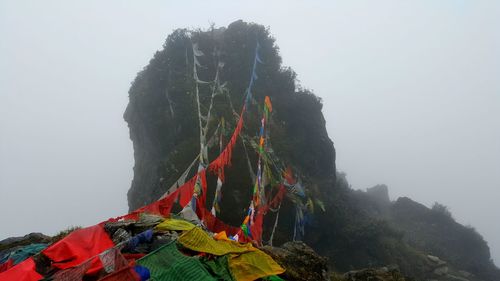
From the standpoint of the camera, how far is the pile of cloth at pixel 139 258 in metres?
6.77

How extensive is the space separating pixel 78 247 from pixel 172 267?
2.83 metres

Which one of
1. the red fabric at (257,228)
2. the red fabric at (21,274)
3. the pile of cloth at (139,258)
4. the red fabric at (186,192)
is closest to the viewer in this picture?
the red fabric at (21,274)

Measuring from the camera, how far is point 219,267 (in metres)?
7.95

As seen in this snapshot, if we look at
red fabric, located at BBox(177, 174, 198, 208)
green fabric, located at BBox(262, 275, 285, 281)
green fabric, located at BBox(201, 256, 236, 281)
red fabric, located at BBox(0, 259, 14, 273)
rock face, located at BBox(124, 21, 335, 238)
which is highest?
rock face, located at BBox(124, 21, 335, 238)

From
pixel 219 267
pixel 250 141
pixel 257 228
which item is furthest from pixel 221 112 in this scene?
pixel 219 267

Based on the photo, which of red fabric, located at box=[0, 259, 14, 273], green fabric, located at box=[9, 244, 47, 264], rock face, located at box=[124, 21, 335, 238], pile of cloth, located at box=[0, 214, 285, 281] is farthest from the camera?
rock face, located at box=[124, 21, 335, 238]

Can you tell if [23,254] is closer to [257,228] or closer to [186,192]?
[186,192]

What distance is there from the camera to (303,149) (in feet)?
94.4

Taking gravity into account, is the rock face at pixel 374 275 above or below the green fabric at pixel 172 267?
below

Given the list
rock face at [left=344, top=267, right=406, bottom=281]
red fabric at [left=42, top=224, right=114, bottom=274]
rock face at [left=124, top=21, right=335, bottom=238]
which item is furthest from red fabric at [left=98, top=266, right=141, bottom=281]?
rock face at [left=124, top=21, right=335, bottom=238]

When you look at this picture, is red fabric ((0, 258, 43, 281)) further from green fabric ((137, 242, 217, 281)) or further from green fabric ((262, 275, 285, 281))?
green fabric ((262, 275, 285, 281))

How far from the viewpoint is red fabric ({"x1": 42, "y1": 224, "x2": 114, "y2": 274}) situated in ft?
26.4

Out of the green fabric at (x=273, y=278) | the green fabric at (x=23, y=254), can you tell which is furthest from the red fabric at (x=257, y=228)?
the green fabric at (x=23, y=254)

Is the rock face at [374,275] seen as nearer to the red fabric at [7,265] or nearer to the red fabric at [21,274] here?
the red fabric at [21,274]
